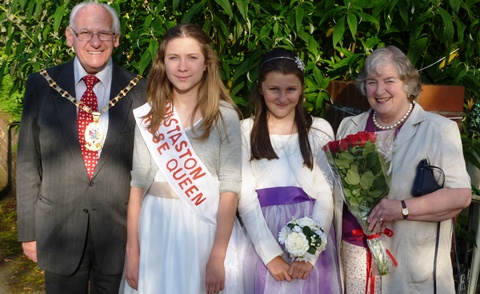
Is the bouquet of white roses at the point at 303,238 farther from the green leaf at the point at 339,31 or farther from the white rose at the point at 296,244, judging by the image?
the green leaf at the point at 339,31

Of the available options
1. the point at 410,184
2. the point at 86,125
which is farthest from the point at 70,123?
the point at 410,184

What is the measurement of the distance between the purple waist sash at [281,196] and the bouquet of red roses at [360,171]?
25cm

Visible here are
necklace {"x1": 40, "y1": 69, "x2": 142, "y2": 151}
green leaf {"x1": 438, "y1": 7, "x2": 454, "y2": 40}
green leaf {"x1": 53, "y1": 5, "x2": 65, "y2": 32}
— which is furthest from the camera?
green leaf {"x1": 53, "y1": 5, "x2": 65, "y2": 32}

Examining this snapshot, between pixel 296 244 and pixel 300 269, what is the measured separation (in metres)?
0.20

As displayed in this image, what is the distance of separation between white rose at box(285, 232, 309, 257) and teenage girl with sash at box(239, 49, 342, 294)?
163 millimetres

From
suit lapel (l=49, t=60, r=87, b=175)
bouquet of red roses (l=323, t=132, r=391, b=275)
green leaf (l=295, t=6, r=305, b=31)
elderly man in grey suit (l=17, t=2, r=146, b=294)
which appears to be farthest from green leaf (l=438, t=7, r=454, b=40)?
suit lapel (l=49, t=60, r=87, b=175)

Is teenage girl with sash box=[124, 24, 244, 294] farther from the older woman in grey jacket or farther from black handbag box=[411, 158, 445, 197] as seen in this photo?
black handbag box=[411, 158, 445, 197]

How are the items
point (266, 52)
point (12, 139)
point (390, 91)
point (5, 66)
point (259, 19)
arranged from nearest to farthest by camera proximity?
point (390, 91) → point (266, 52) → point (259, 19) → point (5, 66) → point (12, 139)

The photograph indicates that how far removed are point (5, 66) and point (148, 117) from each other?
59.9 inches

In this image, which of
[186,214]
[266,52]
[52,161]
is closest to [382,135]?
[266,52]

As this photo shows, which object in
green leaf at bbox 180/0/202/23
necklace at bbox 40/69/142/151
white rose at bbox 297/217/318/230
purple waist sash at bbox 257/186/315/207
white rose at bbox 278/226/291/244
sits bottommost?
white rose at bbox 278/226/291/244

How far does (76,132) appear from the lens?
3100mm

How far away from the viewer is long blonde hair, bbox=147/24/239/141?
3.00 metres

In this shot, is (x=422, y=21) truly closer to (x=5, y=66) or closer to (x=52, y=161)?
(x=52, y=161)
